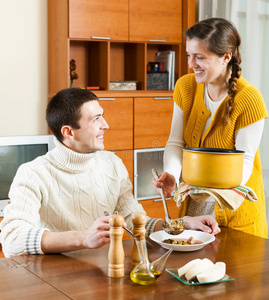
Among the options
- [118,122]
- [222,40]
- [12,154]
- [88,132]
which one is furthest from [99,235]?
[118,122]

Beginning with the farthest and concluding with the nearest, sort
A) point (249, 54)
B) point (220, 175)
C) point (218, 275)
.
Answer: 1. point (249, 54)
2. point (220, 175)
3. point (218, 275)

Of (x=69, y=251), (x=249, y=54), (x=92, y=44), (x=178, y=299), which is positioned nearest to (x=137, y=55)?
(x=92, y=44)

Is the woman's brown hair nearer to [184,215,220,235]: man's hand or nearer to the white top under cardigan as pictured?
the white top under cardigan

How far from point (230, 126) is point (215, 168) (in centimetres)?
53

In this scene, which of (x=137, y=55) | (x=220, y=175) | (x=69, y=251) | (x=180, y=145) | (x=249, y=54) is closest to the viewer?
(x=220, y=175)

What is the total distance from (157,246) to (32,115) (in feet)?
8.26

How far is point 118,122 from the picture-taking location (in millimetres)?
4090

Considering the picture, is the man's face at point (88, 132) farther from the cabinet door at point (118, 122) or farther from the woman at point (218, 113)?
the cabinet door at point (118, 122)

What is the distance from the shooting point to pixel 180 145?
2.25 meters

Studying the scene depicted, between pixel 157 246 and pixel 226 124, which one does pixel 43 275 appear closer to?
pixel 157 246

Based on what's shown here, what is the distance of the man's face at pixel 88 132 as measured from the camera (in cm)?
211

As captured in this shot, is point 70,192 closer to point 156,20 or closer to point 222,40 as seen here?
point 222,40

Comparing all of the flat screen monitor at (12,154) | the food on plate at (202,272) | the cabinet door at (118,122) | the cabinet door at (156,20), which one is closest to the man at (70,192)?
the food on plate at (202,272)

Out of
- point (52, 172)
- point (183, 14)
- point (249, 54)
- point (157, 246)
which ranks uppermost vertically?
point (183, 14)
